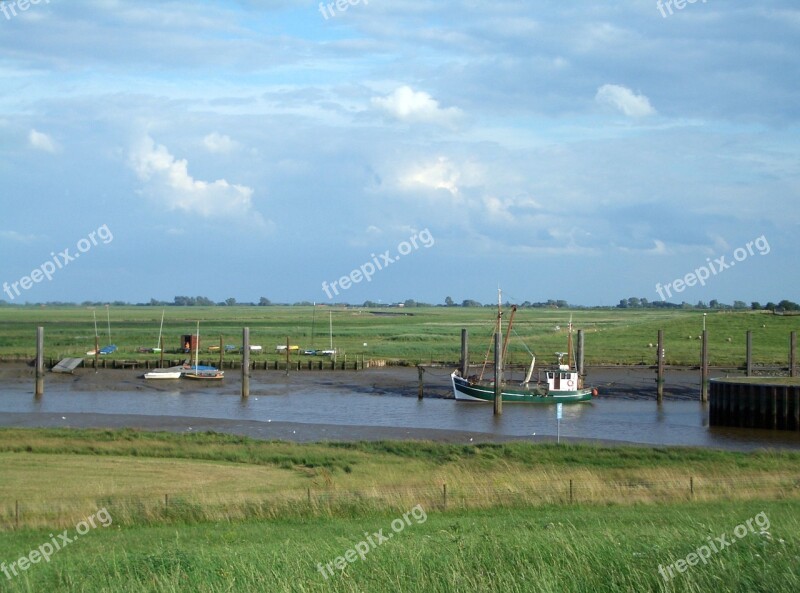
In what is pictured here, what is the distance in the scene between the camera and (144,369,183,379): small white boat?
66.1 m

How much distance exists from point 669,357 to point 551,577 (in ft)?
268

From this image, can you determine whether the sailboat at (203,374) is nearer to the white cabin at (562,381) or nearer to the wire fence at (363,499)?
the white cabin at (562,381)

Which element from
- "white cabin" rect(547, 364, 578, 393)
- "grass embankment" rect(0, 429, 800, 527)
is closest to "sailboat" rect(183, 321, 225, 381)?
"white cabin" rect(547, 364, 578, 393)

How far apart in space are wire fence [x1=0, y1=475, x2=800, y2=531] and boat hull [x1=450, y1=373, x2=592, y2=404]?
3219cm

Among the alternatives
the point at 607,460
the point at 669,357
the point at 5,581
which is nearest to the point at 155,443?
the point at 607,460

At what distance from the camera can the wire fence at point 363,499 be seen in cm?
1952

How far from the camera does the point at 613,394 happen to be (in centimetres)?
6172

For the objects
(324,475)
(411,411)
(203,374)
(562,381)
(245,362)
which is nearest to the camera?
Result: (324,475)

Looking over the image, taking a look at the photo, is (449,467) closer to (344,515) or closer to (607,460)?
(607,460)

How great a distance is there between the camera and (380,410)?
5112 cm

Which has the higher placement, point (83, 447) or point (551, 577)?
point (551, 577)

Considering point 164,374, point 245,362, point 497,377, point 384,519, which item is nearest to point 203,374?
point 164,374

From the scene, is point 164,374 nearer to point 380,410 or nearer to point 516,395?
point 380,410

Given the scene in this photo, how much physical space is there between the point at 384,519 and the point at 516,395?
3798cm
